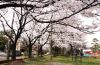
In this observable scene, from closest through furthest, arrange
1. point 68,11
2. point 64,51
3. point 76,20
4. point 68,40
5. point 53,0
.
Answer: point 53,0 < point 68,11 < point 76,20 < point 68,40 < point 64,51

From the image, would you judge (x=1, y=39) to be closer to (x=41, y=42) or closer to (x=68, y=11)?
(x=41, y=42)

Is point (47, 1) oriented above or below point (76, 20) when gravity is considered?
below

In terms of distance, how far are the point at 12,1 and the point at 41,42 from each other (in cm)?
4487

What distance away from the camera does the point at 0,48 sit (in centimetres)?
6850

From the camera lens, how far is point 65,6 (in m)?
11.4

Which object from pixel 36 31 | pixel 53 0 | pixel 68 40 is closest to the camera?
pixel 53 0

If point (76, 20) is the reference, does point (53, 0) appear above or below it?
below

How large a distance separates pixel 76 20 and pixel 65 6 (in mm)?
17041

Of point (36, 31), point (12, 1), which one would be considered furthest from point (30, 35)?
point (12, 1)

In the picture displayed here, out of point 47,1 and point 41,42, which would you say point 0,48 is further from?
point 47,1

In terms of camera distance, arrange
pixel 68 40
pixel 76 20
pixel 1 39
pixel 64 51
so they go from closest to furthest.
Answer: pixel 76 20
pixel 68 40
pixel 1 39
pixel 64 51

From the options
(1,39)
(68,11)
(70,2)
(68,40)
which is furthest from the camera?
(1,39)

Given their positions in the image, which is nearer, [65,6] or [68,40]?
[65,6]

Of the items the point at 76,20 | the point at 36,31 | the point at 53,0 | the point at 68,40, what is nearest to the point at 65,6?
the point at 53,0
